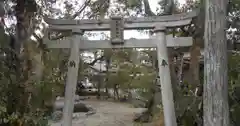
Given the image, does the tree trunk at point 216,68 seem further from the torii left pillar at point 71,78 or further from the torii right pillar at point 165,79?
the torii left pillar at point 71,78

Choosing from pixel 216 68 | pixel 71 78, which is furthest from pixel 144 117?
pixel 216 68

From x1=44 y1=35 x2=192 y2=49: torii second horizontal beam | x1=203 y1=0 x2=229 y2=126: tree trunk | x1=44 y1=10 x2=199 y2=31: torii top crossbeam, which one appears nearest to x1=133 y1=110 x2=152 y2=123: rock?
x1=44 y1=35 x2=192 y2=49: torii second horizontal beam

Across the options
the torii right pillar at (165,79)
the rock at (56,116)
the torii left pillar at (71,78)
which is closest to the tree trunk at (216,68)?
the torii right pillar at (165,79)

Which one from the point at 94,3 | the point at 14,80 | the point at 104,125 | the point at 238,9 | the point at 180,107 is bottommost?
the point at 104,125

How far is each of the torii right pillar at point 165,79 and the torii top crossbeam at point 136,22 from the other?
0.18 meters

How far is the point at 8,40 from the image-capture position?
5.83 m

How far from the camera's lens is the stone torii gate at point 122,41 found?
5672 millimetres

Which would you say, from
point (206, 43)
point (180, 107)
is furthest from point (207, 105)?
point (180, 107)

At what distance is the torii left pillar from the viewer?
5.70 metres

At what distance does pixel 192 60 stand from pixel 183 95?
32.4 inches

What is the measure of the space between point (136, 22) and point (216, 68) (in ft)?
6.49

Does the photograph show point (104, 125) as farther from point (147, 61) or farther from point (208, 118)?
point (208, 118)

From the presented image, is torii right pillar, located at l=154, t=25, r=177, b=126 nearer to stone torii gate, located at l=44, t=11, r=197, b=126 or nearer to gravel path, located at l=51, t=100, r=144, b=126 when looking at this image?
stone torii gate, located at l=44, t=11, r=197, b=126

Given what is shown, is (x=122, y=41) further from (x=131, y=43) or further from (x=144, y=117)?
(x=144, y=117)
